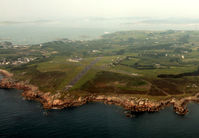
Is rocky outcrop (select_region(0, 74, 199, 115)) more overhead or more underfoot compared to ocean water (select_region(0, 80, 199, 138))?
more overhead

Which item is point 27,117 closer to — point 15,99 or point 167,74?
point 15,99

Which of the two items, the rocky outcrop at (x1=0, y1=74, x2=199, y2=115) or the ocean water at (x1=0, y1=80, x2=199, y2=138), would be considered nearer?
the ocean water at (x1=0, y1=80, x2=199, y2=138)

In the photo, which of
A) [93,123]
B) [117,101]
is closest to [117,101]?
[117,101]

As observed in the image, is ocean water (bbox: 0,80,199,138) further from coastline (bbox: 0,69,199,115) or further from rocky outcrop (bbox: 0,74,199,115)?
rocky outcrop (bbox: 0,74,199,115)

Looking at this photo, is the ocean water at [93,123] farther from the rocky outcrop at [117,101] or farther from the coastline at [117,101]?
the rocky outcrop at [117,101]

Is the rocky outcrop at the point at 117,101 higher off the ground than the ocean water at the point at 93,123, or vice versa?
the rocky outcrop at the point at 117,101

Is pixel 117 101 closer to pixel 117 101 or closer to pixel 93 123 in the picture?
pixel 117 101

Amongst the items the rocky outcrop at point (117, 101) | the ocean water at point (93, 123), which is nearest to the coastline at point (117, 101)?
the rocky outcrop at point (117, 101)

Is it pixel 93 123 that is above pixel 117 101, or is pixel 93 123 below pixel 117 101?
below

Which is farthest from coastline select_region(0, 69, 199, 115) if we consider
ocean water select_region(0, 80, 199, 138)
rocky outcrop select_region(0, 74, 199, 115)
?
ocean water select_region(0, 80, 199, 138)
